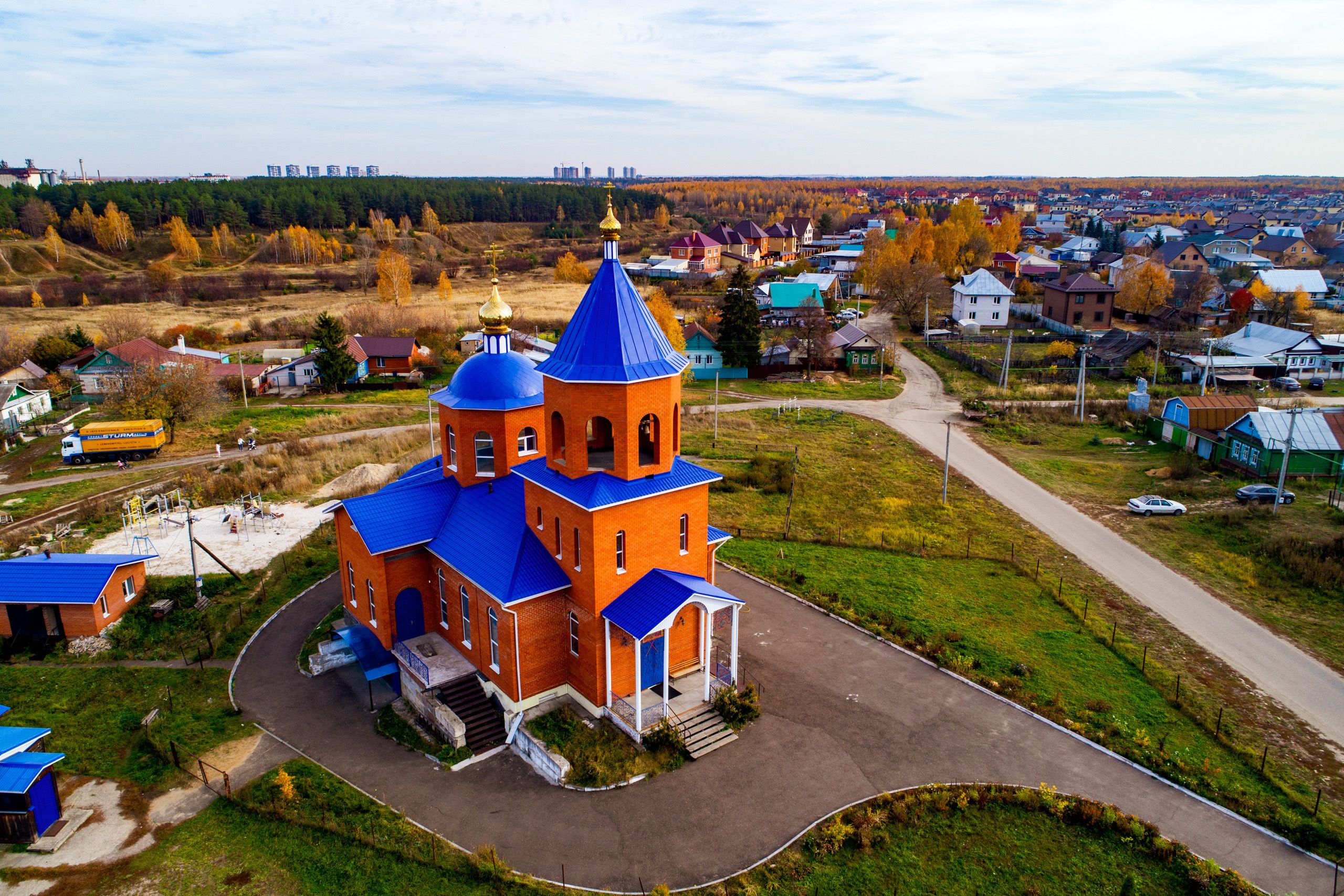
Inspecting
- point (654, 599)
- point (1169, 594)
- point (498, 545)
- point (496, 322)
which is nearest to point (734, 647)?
point (654, 599)

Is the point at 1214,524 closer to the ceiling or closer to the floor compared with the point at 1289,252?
closer to the floor

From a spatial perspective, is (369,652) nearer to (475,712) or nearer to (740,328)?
(475,712)

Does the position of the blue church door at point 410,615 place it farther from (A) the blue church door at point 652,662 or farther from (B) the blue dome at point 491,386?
(A) the blue church door at point 652,662

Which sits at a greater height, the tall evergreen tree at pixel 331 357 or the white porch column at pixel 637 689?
the tall evergreen tree at pixel 331 357

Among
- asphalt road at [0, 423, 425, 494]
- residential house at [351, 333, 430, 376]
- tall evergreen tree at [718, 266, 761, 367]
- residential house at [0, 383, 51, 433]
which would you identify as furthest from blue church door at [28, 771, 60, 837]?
tall evergreen tree at [718, 266, 761, 367]

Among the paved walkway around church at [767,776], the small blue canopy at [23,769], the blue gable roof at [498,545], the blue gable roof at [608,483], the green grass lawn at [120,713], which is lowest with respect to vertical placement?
the green grass lawn at [120,713]

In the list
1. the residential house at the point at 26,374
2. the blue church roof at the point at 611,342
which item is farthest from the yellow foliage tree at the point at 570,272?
the blue church roof at the point at 611,342

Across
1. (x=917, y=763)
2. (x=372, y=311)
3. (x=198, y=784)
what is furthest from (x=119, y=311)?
(x=917, y=763)
